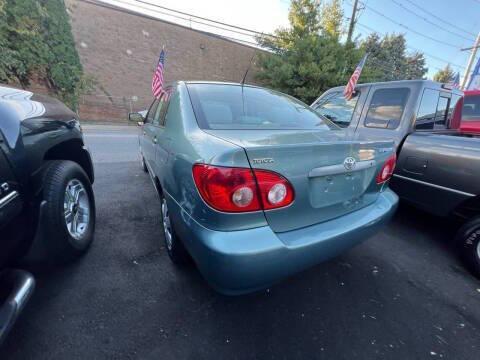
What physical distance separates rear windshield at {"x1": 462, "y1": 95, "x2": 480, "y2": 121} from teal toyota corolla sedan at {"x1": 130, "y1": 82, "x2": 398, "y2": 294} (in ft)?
14.2

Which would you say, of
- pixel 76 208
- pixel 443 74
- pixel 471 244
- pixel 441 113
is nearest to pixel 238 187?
pixel 76 208

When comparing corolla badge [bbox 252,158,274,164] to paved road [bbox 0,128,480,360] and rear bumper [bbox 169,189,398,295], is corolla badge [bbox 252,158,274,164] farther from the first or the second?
paved road [bbox 0,128,480,360]

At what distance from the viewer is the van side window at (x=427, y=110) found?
9.31 ft

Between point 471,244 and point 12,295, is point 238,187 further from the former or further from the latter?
point 471,244

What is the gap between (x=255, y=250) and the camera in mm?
1248

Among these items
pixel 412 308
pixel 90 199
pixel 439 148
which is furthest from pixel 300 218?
pixel 90 199

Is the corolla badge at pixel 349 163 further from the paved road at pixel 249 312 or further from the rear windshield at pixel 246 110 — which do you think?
the paved road at pixel 249 312

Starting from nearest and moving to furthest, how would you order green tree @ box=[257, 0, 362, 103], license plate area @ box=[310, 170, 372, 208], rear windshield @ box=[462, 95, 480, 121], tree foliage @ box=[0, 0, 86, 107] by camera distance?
license plate area @ box=[310, 170, 372, 208] → rear windshield @ box=[462, 95, 480, 121] → tree foliage @ box=[0, 0, 86, 107] → green tree @ box=[257, 0, 362, 103]

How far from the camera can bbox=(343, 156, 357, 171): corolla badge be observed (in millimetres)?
1550

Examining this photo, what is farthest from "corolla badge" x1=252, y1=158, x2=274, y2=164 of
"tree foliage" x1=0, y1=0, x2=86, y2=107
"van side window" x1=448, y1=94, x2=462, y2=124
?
"tree foliage" x1=0, y1=0, x2=86, y2=107

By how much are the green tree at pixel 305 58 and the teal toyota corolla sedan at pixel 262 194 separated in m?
15.4

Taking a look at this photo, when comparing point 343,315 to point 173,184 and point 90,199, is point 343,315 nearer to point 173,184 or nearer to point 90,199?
point 173,184

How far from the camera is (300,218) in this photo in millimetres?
1448

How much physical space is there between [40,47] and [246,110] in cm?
1410
